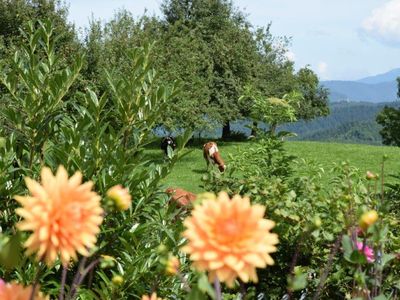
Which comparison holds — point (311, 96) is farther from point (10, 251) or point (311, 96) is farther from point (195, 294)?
point (10, 251)

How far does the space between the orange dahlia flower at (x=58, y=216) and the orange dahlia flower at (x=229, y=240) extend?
18cm

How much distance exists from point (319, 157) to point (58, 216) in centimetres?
2377

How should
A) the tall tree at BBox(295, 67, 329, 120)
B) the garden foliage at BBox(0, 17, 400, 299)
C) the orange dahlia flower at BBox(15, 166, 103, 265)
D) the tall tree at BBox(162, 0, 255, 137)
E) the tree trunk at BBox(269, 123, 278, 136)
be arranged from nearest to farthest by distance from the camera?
the orange dahlia flower at BBox(15, 166, 103, 265), the garden foliage at BBox(0, 17, 400, 299), the tree trunk at BBox(269, 123, 278, 136), the tall tree at BBox(162, 0, 255, 137), the tall tree at BBox(295, 67, 329, 120)

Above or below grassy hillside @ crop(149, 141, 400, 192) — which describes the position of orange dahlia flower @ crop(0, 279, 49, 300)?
above

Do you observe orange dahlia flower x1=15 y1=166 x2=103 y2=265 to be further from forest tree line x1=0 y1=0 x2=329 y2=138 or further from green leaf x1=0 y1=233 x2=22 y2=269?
forest tree line x1=0 y1=0 x2=329 y2=138

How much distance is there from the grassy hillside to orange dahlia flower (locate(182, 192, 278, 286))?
1535 centimetres

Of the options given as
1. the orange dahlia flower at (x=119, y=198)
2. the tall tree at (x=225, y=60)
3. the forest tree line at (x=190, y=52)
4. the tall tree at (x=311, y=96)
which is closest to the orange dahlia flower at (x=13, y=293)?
the orange dahlia flower at (x=119, y=198)

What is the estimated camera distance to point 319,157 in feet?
79.5

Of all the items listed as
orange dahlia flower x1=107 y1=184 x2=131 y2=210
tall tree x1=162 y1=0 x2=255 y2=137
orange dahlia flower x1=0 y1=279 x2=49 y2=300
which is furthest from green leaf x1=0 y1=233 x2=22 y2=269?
tall tree x1=162 y1=0 x2=255 y2=137

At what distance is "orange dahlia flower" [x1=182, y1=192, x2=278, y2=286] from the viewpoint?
1.02 metres

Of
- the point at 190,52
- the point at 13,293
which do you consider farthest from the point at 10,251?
the point at 190,52

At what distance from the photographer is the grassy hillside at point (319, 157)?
18.7m

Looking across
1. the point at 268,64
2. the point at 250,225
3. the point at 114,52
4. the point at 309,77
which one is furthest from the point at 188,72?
the point at 250,225

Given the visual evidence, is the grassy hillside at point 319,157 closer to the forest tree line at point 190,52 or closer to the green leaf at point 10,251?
the forest tree line at point 190,52
